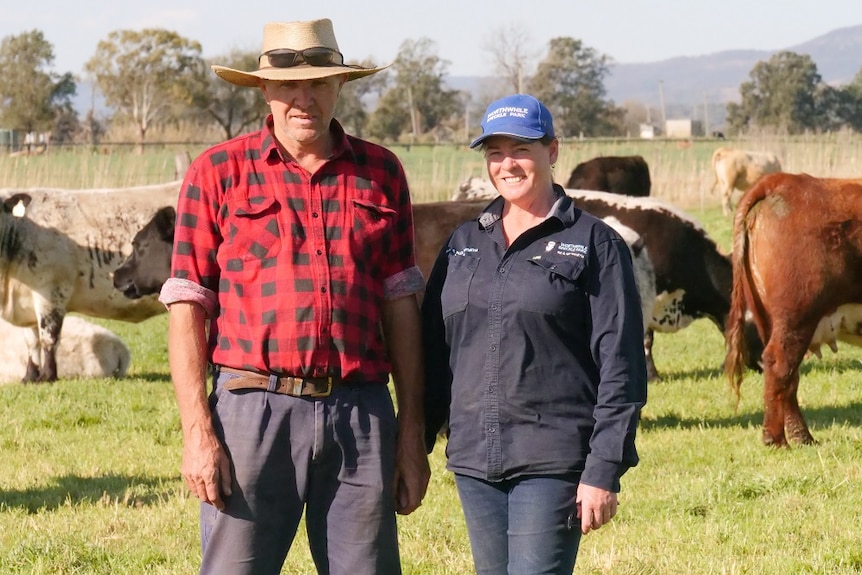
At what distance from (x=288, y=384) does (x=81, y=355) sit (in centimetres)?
966

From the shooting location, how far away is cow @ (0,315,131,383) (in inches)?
510

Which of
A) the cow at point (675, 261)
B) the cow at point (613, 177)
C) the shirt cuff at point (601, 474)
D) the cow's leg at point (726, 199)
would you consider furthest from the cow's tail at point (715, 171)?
the shirt cuff at point (601, 474)

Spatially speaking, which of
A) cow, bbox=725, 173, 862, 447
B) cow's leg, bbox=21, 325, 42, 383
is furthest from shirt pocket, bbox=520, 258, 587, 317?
cow's leg, bbox=21, 325, 42, 383

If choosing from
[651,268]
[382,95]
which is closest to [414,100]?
[382,95]

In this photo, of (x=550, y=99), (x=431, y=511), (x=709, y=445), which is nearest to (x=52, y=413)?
(x=431, y=511)

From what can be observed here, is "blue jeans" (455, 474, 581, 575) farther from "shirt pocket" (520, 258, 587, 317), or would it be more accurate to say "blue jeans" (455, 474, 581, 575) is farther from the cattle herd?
the cattle herd

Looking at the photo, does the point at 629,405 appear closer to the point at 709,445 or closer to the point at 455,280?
the point at 455,280

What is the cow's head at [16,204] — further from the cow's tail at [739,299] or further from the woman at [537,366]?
the woman at [537,366]

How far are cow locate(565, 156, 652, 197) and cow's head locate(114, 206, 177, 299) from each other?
8.50 meters

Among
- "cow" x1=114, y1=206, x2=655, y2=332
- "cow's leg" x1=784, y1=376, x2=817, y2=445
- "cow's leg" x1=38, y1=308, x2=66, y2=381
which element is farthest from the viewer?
"cow's leg" x1=38, y1=308, x2=66, y2=381

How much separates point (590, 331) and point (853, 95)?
85651mm

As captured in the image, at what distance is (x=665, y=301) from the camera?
41.0 feet

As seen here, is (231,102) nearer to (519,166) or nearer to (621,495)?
(621,495)

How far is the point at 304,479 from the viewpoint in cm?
405
